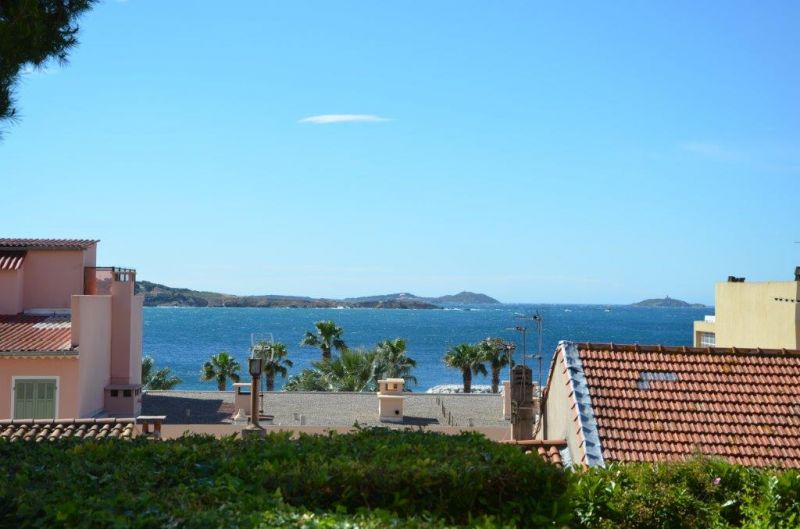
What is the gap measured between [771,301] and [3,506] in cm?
2092

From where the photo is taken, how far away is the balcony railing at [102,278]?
89.5 feet

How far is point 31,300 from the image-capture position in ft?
86.5

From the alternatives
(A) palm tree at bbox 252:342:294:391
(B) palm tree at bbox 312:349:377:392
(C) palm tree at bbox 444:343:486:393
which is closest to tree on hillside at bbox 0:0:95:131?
(B) palm tree at bbox 312:349:377:392

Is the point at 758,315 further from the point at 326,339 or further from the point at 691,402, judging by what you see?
the point at 326,339

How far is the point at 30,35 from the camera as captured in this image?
29.8 feet

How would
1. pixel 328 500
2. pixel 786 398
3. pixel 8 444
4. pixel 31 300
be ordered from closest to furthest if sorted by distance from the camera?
pixel 328 500 < pixel 8 444 < pixel 786 398 < pixel 31 300

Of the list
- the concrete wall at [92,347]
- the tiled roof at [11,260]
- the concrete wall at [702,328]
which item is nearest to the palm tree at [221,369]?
the concrete wall at [92,347]

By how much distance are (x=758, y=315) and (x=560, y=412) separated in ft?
36.8

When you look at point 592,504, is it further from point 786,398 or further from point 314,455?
point 786,398

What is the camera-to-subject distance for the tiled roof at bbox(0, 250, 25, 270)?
1006 inches

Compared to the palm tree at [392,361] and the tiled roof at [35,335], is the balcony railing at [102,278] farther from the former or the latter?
the palm tree at [392,361]

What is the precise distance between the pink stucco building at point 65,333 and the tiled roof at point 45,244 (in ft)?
0.09

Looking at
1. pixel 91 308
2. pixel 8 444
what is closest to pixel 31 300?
pixel 91 308

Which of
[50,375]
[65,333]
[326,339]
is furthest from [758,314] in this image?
[326,339]
